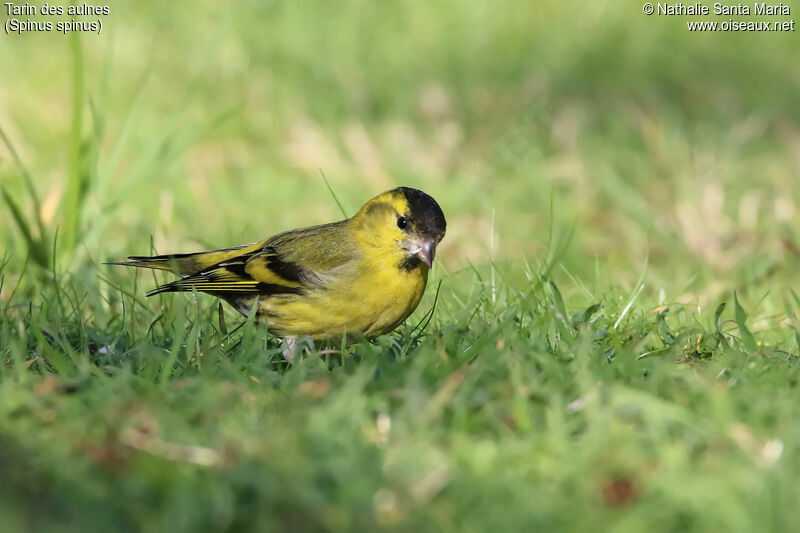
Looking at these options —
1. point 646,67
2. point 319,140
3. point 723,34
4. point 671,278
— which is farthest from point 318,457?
point 723,34

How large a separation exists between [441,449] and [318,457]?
0.30m

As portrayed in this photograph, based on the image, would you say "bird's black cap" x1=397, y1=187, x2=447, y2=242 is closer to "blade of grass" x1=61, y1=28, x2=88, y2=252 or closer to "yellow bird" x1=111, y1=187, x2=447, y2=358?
"yellow bird" x1=111, y1=187, x2=447, y2=358

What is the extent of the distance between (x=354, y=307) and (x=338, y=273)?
0.21 m

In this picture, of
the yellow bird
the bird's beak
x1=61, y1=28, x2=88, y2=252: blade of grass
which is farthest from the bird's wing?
x1=61, y1=28, x2=88, y2=252: blade of grass

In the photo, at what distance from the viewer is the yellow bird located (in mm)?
4258

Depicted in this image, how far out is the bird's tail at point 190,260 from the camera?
4.84 m

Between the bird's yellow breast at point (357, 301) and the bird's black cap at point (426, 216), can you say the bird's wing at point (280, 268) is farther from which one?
the bird's black cap at point (426, 216)

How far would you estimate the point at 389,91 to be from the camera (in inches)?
336

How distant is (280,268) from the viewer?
4.59 meters

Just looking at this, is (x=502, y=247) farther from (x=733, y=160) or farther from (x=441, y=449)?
(x=441, y=449)

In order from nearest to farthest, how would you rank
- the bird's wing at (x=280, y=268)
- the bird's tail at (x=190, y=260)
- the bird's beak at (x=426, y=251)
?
1. the bird's beak at (x=426, y=251)
2. the bird's wing at (x=280, y=268)
3. the bird's tail at (x=190, y=260)

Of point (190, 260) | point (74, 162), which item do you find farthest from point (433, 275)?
point (74, 162)

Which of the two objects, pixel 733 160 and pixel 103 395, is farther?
pixel 733 160

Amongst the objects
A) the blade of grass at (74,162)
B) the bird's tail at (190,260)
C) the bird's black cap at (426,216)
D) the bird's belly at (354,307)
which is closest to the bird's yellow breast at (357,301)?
the bird's belly at (354,307)
